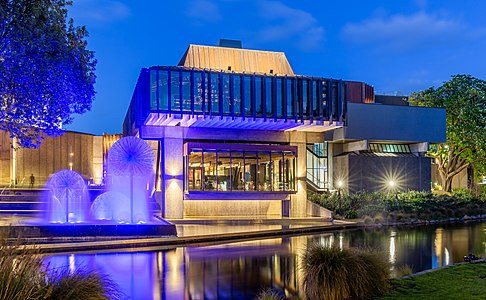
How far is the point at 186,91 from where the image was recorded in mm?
28719

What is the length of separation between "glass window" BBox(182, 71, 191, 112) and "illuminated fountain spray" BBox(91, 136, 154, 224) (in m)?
6.87

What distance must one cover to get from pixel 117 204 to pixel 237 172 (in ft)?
34.5

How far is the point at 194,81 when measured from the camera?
95.0ft

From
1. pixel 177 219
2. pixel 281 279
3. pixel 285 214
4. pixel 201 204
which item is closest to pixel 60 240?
pixel 281 279

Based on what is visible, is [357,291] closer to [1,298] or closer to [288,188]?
[1,298]

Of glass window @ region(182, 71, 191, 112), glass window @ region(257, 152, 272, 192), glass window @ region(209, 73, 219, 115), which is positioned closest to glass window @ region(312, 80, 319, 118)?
glass window @ region(257, 152, 272, 192)

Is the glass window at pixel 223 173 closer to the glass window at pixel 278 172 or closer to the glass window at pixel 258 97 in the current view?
the glass window at pixel 278 172

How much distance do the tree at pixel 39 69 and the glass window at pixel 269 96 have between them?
1248 centimetres

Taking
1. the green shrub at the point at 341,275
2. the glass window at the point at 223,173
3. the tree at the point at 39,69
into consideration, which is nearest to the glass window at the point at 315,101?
the glass window at the point at 223,173

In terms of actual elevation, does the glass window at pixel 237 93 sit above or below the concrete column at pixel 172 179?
above

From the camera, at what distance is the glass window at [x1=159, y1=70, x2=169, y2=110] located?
91.9 feet

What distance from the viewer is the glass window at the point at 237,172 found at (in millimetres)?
31812

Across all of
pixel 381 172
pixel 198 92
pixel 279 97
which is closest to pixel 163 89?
pixel 198 92

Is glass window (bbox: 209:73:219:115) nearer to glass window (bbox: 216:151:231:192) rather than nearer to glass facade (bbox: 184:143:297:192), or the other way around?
glass facade (bbox: 184:143:297:192)
